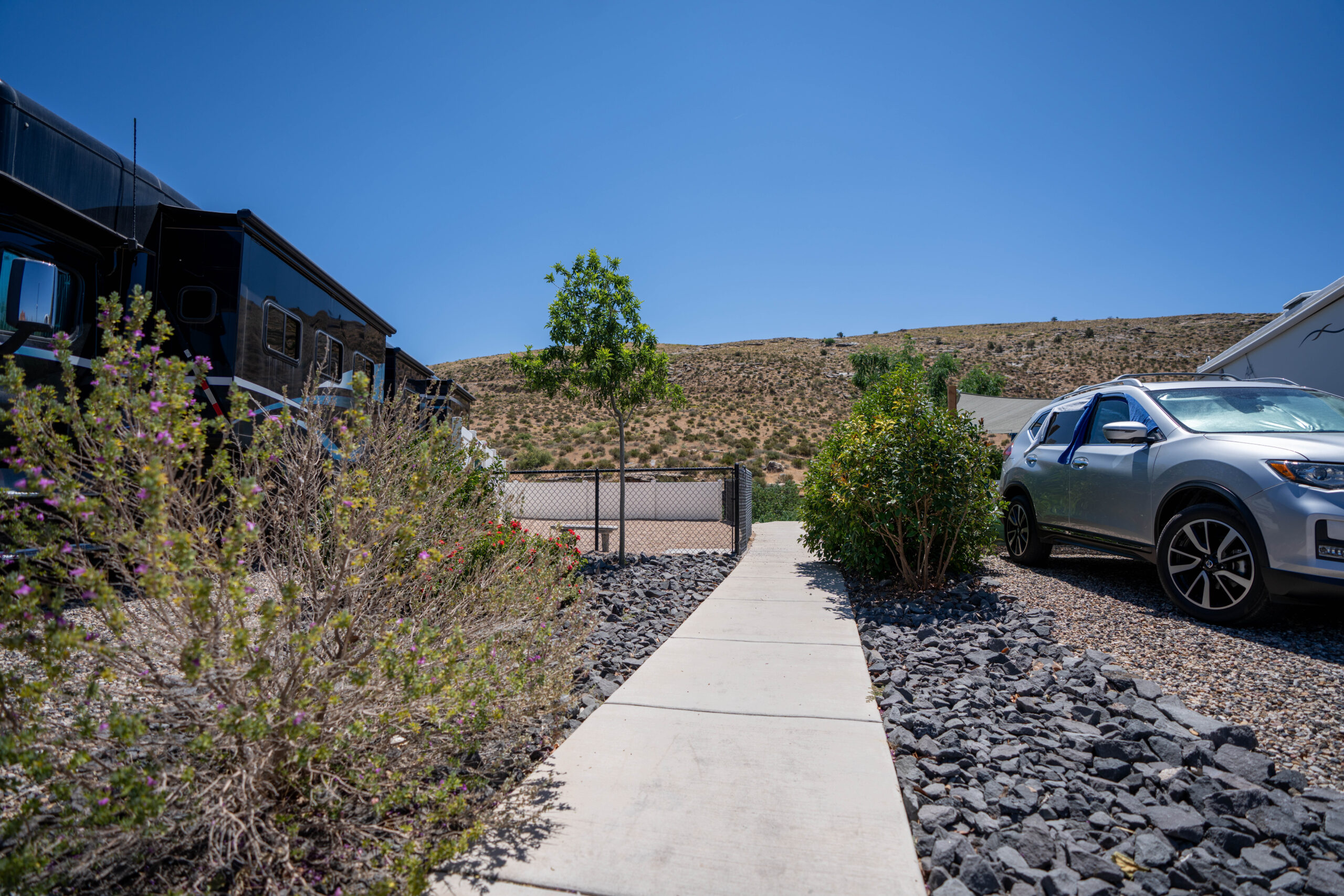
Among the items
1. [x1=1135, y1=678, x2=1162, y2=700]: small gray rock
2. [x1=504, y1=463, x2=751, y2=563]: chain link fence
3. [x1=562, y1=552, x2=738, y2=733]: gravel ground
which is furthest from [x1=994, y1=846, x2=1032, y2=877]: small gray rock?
[x1=504, y1=463, x2=751, y2=563]: chain link fence

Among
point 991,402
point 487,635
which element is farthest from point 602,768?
point 991,402

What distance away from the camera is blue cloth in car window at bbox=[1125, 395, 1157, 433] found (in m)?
5.40

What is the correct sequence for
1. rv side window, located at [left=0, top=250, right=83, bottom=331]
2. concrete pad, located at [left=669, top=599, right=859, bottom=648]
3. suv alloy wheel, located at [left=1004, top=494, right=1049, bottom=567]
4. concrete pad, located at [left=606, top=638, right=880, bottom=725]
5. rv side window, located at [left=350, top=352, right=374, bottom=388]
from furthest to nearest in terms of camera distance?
rv side window, located at [left=350, top=352, right=374, bottom=388] → suv alloy wheel, located at [left=1004, top=494, right=1049, bottom=567] → concrete pad, located at [left=669, top=599, right=859, bottom=648] → rv side window, located at [left=0, top=250, right=83, bottom=331] → concrete pad, located at [left=606, top=638, right=880, bottom=725]

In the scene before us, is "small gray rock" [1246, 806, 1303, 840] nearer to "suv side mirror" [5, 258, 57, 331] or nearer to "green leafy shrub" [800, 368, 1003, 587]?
"green leafy shrub" [800, 368, 1003, 587]

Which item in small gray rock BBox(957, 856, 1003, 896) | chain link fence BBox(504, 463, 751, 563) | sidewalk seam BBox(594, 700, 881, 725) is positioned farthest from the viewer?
chain link fence BBox(504, 463, 751, 563)

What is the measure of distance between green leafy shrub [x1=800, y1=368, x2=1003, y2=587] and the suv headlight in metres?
2.27

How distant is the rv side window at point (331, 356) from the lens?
7.80 m

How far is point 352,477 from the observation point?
2.45 metres

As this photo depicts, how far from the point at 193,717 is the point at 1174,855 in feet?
10.7

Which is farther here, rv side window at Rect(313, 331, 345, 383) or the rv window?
rv side window at Rect(313, 331, 345, 383)

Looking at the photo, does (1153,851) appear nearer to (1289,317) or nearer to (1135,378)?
(1135,378)

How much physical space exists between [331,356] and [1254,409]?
8.95 m

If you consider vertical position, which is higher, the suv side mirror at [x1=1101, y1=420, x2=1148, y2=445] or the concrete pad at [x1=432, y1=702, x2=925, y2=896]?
the suv side mirror at [x1=1101, y1=420, x2=1148, y2=445]

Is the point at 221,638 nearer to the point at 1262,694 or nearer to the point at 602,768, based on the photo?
the point at 602,768
